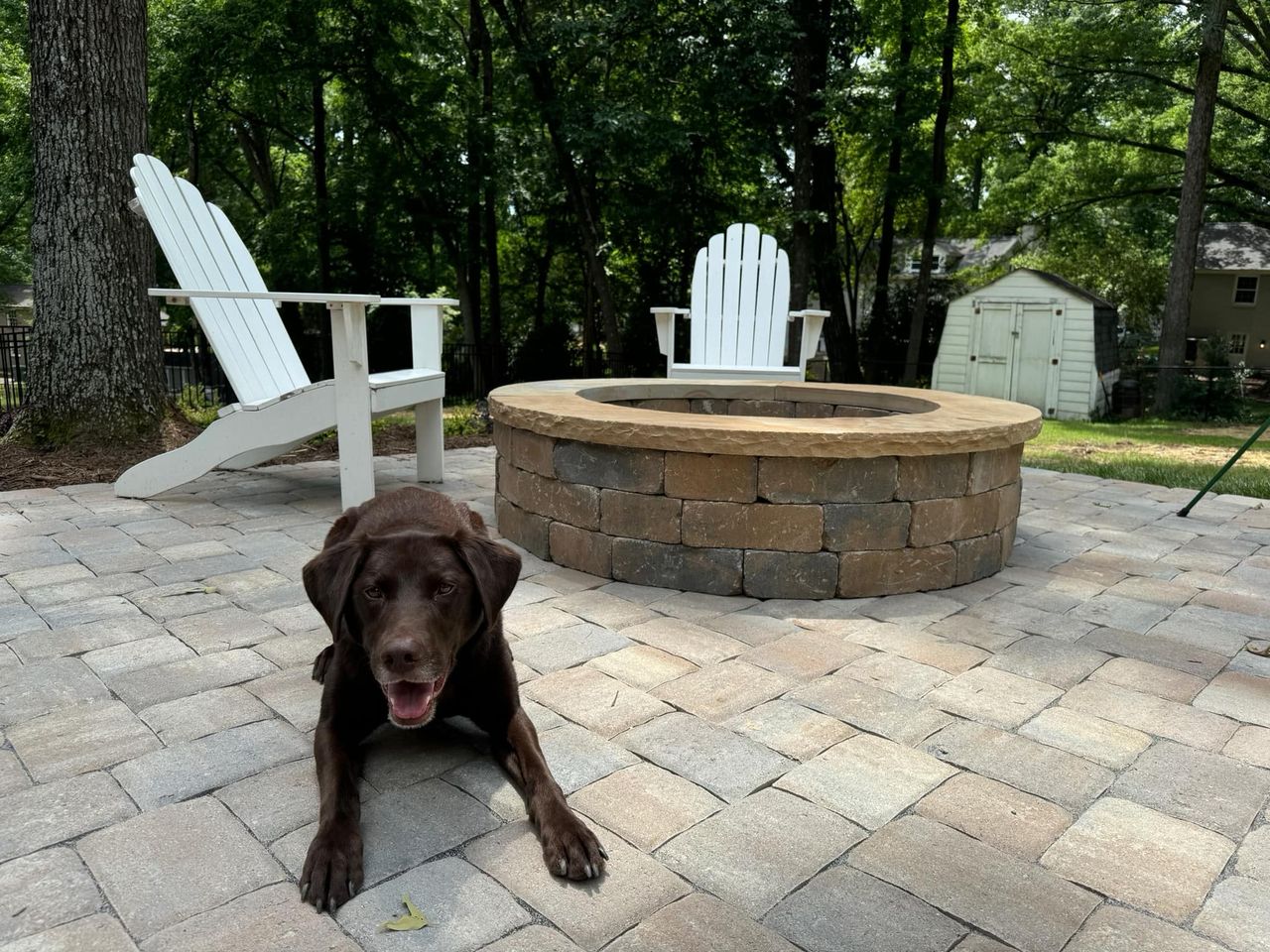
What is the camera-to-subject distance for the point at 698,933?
147 centimetres

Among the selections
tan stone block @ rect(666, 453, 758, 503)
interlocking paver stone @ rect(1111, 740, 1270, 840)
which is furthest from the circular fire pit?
interlocking paver stone @ rect(1111, 740, 1270, 840)

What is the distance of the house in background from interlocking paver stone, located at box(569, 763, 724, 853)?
1060 inches

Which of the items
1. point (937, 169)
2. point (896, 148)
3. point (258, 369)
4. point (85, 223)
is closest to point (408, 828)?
point (258, 369)

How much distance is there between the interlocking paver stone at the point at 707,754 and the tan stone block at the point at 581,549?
127cm

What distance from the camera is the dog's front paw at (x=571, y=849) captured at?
5.22 feet

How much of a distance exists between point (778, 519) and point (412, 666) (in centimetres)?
194

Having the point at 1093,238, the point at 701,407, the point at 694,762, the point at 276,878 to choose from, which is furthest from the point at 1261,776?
the point at 1093,238

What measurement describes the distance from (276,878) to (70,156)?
18.1 feet

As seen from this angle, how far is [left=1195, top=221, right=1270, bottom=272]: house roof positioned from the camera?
24328 mm

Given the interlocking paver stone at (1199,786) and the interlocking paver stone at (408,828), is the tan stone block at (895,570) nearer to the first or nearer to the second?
the interlocking paver stone at (1199,786)

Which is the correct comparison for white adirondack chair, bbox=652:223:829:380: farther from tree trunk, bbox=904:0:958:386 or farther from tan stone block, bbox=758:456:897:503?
tree trunk, bbox=904:0:958:386

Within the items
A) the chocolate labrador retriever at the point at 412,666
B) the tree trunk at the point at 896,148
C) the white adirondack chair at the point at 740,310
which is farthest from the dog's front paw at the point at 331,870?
the tree trunk at the point at 896,148

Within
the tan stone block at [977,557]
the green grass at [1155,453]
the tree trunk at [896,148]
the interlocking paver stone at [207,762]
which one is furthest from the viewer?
the tree trunk at [896,148]

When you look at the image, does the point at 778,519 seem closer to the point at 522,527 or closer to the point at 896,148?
the point at 522,527
